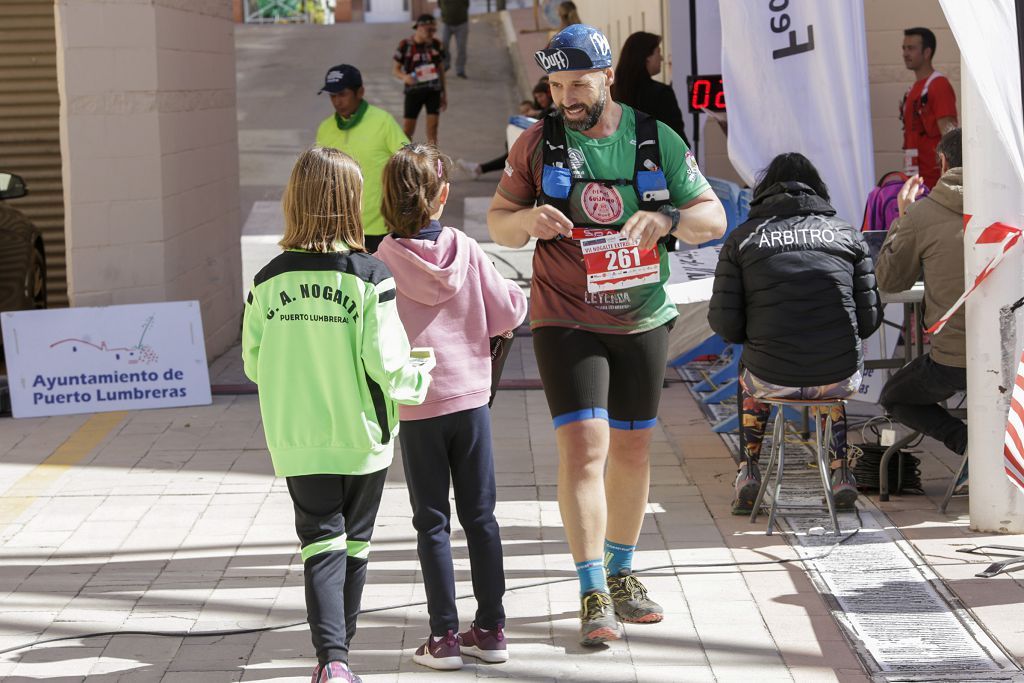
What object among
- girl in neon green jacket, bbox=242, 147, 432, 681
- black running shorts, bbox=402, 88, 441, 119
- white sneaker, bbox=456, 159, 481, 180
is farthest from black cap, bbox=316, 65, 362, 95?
black running shorts, bbox=402, 88, 441, 119

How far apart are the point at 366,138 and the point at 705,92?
257cm

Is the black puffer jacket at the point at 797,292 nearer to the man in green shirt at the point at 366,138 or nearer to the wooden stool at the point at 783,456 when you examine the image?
the wooden stool at the point at 783,456

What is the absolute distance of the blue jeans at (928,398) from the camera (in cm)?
641

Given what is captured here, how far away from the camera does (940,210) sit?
20.9 ft

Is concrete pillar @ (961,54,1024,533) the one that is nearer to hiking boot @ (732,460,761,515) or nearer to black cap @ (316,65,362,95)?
hiking boot @ (732,460,761,515)

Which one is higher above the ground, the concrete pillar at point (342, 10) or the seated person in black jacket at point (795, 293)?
the concrete pillar at point (342, 10)

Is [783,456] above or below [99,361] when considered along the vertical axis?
below

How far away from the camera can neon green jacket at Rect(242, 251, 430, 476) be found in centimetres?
424

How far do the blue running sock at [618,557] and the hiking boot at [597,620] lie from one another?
288 mm

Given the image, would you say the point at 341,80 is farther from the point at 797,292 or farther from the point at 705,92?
the point at 797,292

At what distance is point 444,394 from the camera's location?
4547 millimetres

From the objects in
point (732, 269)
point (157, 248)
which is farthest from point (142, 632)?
point (157, 248)

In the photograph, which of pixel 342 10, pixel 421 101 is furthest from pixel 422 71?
pixel 342 10

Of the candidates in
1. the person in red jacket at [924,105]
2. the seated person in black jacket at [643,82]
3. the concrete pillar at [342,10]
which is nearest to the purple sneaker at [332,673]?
the seated person in black jacket at [643,82]
